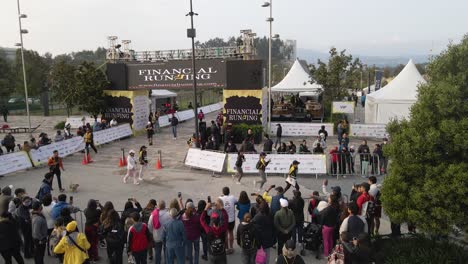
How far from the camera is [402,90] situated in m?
25.3

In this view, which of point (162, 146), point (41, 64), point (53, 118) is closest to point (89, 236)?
point (162, 146)

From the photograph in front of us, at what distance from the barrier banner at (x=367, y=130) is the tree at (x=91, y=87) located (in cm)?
1577

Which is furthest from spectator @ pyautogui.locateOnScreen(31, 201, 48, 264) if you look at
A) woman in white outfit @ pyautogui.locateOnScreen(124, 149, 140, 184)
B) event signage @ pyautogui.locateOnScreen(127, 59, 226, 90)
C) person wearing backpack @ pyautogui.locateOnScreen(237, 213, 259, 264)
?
event signage @ pyautogui.locateOnScreen(127, 59, 226, 90)

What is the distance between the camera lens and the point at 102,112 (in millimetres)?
25172

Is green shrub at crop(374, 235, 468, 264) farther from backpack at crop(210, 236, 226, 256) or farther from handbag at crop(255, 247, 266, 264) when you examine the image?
backpack at crop(210, 236, 226, 256)

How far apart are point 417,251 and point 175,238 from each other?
4.72 m

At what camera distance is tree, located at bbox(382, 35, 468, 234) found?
6.46 m

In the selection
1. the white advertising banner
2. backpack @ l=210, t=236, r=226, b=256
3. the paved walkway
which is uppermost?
the white advertising banner

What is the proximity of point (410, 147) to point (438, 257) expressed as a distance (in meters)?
2.24

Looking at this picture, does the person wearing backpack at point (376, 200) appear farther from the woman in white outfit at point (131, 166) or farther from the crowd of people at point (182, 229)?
the woman in white outfit at point (131, 166)

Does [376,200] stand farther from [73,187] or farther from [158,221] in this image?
[73,187]

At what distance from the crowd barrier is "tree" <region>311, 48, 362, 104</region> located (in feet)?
50.7

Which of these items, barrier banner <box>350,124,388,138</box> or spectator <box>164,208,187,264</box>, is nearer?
spectator <box>164,208,187,264</box>

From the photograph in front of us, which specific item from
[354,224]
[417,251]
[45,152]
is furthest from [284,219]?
[45,152]
